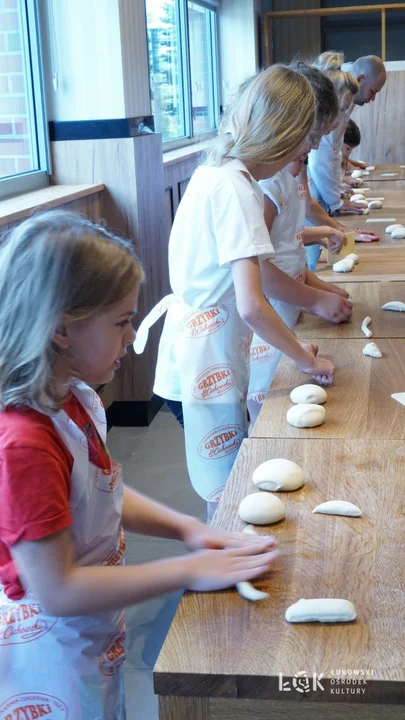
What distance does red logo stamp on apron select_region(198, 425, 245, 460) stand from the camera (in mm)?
1771

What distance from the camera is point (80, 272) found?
0.87 metres

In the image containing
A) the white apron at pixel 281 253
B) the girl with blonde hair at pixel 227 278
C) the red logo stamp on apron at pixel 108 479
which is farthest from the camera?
the white apron at pixel 281 253

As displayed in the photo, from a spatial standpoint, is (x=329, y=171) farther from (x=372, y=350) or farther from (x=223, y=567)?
(x=223, y=567)

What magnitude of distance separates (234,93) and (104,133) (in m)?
1.69

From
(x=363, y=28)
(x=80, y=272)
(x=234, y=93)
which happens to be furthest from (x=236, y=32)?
(x=80, y=272)

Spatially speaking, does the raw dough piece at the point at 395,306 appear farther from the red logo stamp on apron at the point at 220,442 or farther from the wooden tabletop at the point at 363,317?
the red logo stamp on apron at the point at 220,442

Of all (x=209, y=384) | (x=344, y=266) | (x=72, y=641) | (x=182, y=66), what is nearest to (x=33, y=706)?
(x=72, y=641)

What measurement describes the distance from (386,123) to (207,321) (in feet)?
20.0

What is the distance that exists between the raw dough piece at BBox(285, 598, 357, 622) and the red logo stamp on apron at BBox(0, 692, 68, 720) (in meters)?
0.31

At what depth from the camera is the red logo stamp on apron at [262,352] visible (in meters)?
1.98

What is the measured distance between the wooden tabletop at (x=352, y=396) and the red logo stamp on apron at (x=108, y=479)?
361 millimetres

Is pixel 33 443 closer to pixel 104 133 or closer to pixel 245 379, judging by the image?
pixel 245 379

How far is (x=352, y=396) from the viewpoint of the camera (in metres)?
1.50

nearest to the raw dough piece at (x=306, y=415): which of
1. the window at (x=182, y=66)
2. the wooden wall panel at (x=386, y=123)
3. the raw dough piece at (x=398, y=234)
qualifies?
the raw dough piece at (x=398, y=234)
